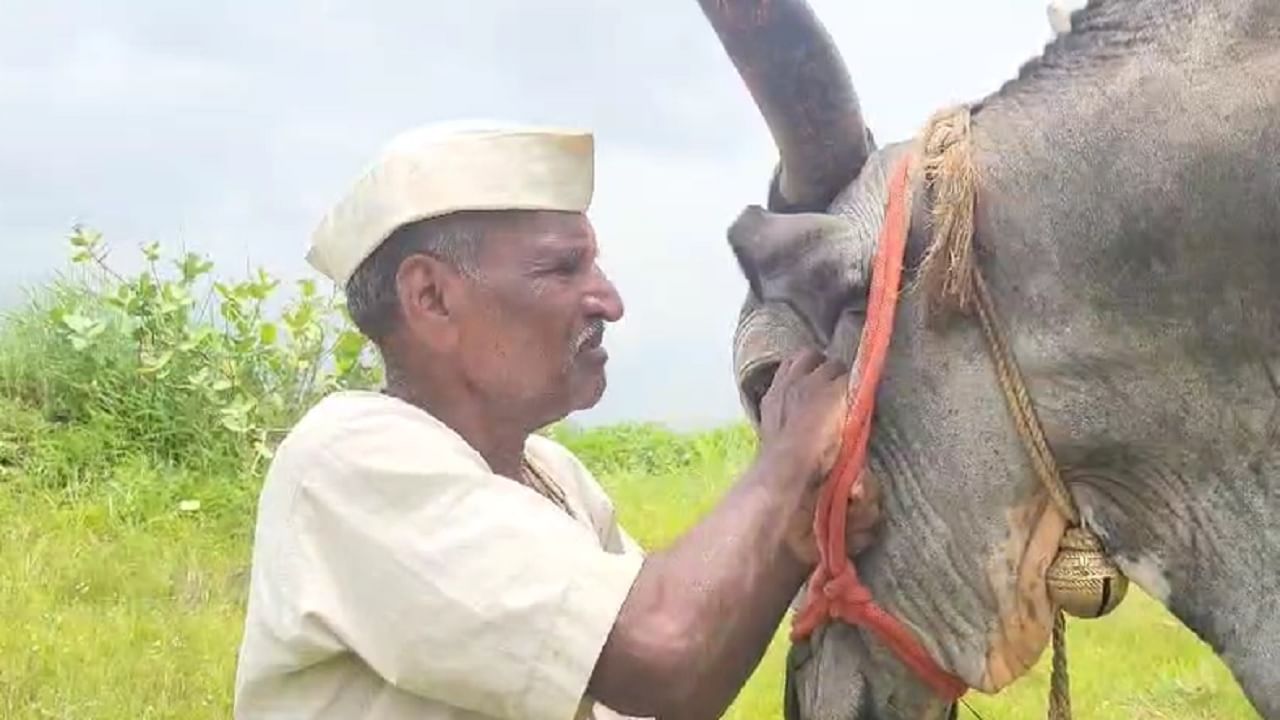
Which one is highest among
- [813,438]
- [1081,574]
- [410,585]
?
[813,438]

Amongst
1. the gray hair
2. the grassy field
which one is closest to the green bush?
the grassy field

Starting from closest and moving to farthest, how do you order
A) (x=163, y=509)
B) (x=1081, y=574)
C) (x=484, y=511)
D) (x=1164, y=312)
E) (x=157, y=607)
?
(x=1164, y=312)
(x=1081, y=574)
(x=484, y=511)
(x=157, y=607)
(x=163, y=509)

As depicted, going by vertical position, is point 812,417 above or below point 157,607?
above

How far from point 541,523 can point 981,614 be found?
0.66 meters

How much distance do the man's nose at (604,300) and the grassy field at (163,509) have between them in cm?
379

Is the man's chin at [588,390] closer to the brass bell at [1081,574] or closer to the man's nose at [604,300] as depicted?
the man's nose at [604,300]

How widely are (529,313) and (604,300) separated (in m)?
0.14

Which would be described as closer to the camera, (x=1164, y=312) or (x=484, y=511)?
(x=1164, y=312)

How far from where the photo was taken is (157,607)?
8.30 metres

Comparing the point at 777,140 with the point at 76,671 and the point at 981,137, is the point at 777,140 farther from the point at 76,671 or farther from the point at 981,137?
the point at 76,671

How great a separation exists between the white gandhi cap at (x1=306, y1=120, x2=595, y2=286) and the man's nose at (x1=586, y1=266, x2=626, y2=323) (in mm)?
131

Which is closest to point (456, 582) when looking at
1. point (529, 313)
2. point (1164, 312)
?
point (529, 313)

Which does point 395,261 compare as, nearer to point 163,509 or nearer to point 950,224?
point 950,224

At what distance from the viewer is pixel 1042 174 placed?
2646 millimetres
